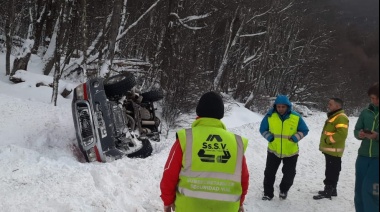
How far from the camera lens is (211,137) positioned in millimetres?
2992

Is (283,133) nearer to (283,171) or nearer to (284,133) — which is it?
(284,133)

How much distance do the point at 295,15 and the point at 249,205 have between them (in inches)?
783

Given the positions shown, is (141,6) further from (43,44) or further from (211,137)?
(211,137)

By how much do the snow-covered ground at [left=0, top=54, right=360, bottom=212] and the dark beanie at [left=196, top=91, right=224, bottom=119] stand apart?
6.87 feet

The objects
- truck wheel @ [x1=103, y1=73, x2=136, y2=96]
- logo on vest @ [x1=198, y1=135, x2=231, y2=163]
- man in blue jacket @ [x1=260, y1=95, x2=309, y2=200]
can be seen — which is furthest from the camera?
truck wheel @ [x1=103, y1=73, x2=136, y2=96]

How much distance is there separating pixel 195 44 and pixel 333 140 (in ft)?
39.6

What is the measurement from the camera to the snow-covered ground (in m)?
4.50

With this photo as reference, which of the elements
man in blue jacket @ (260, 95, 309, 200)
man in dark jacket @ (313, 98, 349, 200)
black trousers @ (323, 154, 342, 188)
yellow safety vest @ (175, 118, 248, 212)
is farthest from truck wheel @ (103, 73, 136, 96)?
yellow safety vest @ (175, 118, 248, 212)

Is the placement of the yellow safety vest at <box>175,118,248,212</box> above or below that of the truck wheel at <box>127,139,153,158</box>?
above

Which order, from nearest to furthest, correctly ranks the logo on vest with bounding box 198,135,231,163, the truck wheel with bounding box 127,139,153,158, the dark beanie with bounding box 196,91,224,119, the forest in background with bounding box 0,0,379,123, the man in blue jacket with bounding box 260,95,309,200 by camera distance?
1. the forest in background with bounding box 0,0,379,123
2. the logo on vest with bounding box 198,135,231,163
3. the dark beanie with bounding box 196,91,224,119
4. the man in blue jacket with bounding box 260,95,309,200
5. the truck wheel with bounding box 127,139,153,158

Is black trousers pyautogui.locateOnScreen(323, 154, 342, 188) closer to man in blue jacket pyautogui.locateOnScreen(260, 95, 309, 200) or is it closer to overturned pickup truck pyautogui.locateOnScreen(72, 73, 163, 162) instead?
man in blue jacket pyautogui.locateOnScreen(260, 95, 309, 200)

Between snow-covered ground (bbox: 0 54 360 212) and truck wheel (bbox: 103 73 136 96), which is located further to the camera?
truck wheel (bbox: 103 73 136 96)

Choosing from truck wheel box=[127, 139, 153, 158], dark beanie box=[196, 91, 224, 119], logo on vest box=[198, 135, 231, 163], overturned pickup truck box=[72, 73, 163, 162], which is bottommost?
truck wheel box=[127, 139, 153, 158]

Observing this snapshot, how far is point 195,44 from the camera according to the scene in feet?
57.3
